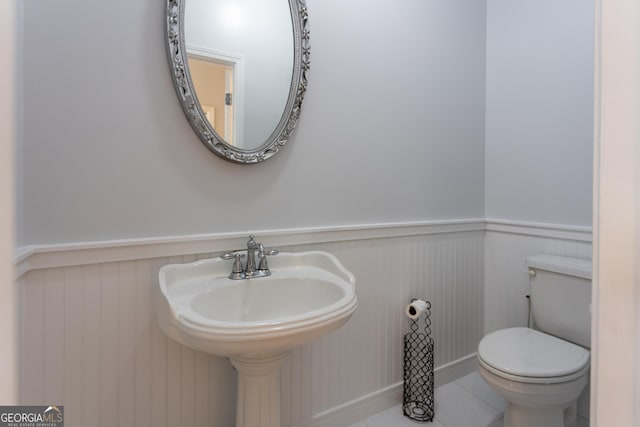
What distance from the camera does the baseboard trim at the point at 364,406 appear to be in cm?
150

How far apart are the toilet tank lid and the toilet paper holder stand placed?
22.6 inches

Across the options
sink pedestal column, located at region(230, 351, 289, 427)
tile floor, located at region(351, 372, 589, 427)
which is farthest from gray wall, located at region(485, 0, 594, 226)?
sink pedestal column, located at region(230, 351, 289, 427)

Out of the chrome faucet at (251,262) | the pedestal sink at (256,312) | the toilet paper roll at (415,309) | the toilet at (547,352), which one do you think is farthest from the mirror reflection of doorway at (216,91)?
the toilet at (547,352)

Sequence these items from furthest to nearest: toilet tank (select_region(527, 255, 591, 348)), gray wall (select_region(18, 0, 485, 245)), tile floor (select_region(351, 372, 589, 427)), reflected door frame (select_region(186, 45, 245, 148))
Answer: tile floor (select_region(351, 372, 589, 427))
toilet tank (select_region(527, 255, 591, 348))
reflected door frame (select_region(186, 45, 245, 148))
gray wall (select_region(18, 0, 485, 245))

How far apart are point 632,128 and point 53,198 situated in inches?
52.3

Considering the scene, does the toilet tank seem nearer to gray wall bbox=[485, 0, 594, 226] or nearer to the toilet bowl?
the toilet bowl

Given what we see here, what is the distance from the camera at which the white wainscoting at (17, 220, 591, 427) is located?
1016 mm

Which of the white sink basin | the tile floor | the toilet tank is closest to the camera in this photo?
the white sink basin

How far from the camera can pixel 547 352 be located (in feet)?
4.49

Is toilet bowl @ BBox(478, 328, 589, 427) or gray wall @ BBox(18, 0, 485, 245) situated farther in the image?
toilet bowl @ BBox(478, 328, 589, 427)

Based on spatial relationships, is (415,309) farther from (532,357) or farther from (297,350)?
(297,350)

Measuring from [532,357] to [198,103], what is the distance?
1.68 meters

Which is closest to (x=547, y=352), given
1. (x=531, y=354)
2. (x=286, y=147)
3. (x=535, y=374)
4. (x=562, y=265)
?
(x=531, y=354)

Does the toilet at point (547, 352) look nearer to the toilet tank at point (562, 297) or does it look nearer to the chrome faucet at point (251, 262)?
the toilet tank at point (562, 297)
